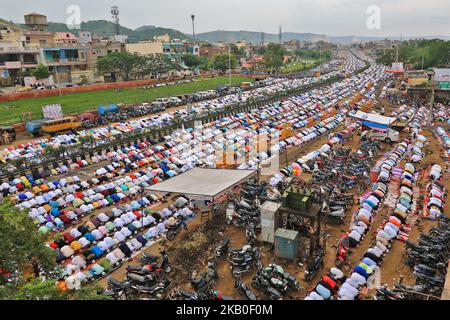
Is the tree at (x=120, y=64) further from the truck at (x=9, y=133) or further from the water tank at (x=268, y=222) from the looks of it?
the water tank at (x=268, y=222)

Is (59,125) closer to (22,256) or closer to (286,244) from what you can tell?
(22,256)

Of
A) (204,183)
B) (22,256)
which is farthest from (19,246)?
(204,183)

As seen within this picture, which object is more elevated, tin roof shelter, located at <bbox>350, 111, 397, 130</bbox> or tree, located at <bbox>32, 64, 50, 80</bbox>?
tree, located at <bbox>32, 64, 50, 80</bbox>

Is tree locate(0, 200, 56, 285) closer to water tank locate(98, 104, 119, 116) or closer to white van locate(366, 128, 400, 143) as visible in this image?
white van locate(366, 128, 400, 143)

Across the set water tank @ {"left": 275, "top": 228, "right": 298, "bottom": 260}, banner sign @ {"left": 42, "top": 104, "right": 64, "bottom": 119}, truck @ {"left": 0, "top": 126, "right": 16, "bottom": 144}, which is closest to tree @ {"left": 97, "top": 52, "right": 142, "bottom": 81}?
banner sign @ {"left": 42, "top": 104, "right": 64, "bottom": 119}

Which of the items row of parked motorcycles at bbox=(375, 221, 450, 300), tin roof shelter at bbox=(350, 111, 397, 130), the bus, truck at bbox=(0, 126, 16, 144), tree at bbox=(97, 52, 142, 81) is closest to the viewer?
row of parked motorcycles at bbox=(375, 221, 450, 300)

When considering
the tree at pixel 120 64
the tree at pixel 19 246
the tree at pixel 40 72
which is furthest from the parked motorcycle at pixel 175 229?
the tree at pixel 120 64
